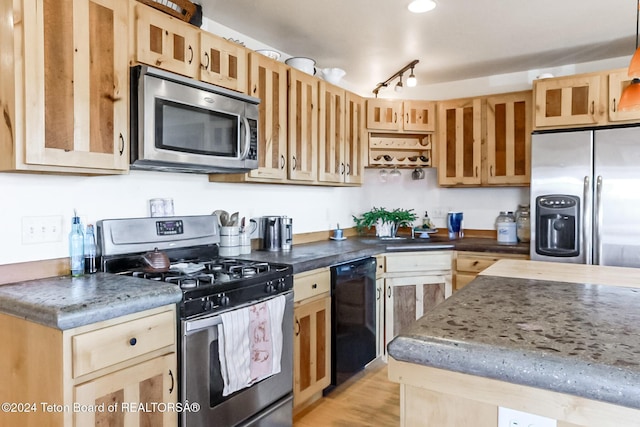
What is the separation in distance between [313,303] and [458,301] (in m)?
1.38

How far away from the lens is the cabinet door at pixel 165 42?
196 cm

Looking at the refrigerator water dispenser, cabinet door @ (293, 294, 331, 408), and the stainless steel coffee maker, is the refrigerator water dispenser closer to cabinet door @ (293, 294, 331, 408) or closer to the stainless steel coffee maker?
cabinet door @ (293, 294, 331, 408)

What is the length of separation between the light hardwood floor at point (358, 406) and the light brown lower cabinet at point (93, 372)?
3.50ft

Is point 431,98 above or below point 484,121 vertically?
above

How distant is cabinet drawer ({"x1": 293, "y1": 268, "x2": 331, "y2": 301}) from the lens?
2.43 metres

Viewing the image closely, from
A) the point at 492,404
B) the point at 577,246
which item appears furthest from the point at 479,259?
the point at 492,404

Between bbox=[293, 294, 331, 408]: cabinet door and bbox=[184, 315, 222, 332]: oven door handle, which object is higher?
bbox=[184, 315, 222, 332]: oven door handle

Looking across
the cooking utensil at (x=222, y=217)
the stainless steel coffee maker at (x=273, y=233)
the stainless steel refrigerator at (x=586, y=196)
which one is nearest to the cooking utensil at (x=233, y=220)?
the cooking utensil at (x=222, y=217)

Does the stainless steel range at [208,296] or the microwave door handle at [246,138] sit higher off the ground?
the microwave door handle at [246,138]

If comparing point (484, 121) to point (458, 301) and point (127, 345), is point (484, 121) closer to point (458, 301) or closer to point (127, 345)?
point (458, 301)

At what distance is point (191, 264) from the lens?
7.40ft

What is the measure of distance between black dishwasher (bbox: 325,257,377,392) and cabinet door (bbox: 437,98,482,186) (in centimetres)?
133

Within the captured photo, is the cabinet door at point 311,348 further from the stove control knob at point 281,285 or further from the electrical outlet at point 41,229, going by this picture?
the electrical outlet at point 41,229

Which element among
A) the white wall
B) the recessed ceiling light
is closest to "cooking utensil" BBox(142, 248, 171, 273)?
the white wall
